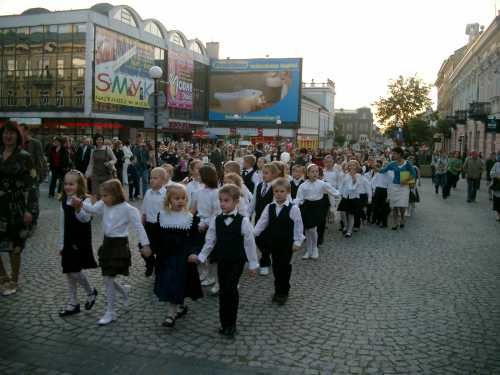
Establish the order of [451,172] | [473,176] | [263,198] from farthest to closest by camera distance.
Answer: [451,172] → [473,176] → [263,198]

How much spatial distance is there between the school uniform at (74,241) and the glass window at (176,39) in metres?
51.5

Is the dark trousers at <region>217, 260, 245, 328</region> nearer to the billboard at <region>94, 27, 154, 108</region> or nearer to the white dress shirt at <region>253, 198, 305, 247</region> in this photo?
the white dress shirt at <region>253, 198, 305, 247</region>

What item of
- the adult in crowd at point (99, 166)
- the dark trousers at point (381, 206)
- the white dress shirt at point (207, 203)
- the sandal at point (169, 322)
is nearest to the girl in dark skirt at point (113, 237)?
the sandal at point (169, 322)

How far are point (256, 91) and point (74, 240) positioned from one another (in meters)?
54.0

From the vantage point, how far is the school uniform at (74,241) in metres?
5.39

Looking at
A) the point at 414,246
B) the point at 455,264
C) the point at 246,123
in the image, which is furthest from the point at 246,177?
the point at 246,123

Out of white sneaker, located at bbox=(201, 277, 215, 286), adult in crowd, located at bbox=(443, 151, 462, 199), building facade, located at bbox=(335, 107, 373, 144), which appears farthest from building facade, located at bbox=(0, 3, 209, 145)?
building facade, located at bbox=(335, 107, 373, 144)

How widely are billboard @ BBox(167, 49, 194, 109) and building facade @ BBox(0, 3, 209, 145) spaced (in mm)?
5212

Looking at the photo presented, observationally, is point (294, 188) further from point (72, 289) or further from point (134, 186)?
point (134, 186)

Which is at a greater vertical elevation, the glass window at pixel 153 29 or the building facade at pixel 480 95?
the glass window at pixel 153 29

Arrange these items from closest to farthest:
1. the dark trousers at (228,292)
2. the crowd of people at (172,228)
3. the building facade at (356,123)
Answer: the dark trousers at (228,292), the crowd of people at (172,228), the building facade at (356,123)

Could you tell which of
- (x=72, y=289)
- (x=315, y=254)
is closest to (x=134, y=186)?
(x=315, y=254)

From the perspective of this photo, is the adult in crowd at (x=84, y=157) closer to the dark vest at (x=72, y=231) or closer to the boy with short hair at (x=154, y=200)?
the boy with short hair at (x=154, y=200)

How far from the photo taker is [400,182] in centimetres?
1195
